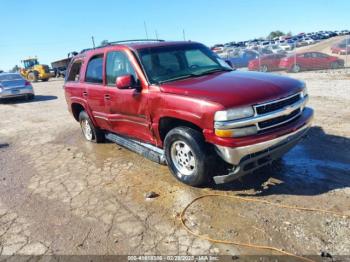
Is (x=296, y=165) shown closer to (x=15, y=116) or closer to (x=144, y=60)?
(x=144, y=60)

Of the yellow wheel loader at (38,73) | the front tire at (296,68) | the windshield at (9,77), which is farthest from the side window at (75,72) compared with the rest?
the yellow wheel loader at (38,73)

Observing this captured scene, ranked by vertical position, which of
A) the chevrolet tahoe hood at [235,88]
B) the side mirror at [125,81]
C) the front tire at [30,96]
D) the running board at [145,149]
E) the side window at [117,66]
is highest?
the side window at [117,66]

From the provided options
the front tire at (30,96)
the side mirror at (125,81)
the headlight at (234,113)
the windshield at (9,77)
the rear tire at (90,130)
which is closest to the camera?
the headlight at (234,113)

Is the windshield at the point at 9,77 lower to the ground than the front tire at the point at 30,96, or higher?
higher

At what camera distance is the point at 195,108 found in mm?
4094

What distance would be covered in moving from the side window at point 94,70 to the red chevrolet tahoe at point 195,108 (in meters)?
0.02

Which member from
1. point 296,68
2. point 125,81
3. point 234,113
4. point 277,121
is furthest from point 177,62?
point 296,68

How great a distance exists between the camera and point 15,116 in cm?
1283

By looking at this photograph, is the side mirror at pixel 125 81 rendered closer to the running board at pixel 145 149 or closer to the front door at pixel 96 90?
the running board at pixel 145 149

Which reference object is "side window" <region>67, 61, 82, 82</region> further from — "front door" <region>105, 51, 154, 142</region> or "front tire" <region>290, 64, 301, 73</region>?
"front tire" <region>290, 64, 301, 73</region>

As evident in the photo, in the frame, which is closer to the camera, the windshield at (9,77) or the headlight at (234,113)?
the headlight at (234,113)

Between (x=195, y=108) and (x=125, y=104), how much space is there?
65.7 inches

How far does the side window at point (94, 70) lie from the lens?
615 cm

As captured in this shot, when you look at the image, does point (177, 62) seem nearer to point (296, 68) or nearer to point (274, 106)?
point (274, 106)
